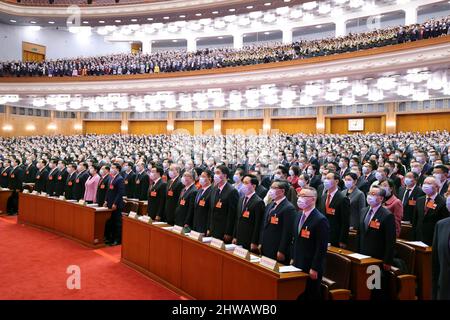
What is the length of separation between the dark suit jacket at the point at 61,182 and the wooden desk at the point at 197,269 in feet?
13.0

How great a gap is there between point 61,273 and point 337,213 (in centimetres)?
378

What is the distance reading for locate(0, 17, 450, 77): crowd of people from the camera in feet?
50.3

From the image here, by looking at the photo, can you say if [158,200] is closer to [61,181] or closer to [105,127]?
[61,181]

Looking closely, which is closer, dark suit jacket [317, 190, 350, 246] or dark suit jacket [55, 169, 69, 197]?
dark suit jacket [317, 190, 350, 246]

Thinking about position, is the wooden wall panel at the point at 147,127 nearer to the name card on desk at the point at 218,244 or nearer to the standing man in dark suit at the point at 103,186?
the standing man in dark suit at the point at 103,186

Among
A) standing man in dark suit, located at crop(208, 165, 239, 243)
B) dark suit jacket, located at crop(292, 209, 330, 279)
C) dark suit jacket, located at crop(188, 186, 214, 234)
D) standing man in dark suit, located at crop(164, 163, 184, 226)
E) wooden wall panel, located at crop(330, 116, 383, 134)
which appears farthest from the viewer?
wooden wall panel, located at crop(330, 116, 383, 134)

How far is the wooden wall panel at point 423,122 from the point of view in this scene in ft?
72.1

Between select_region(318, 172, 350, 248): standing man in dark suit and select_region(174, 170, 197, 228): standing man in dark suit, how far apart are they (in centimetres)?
189

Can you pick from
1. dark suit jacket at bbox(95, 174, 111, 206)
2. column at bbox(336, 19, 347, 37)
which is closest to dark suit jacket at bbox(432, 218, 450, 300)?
dark suit jacket at bbox(95, 174, 111, 206)

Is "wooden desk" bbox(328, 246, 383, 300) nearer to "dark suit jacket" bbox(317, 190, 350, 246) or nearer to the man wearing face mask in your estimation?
"dark suit jacket" bbox(317, 190, 350, 246)

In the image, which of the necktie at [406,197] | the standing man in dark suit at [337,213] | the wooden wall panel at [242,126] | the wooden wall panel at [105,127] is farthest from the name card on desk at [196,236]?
the wooden wall panel at [105,127]

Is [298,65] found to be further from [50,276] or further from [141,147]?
[50,276]

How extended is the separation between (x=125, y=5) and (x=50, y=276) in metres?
26.7

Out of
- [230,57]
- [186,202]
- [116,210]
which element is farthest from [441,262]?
[230,57]
